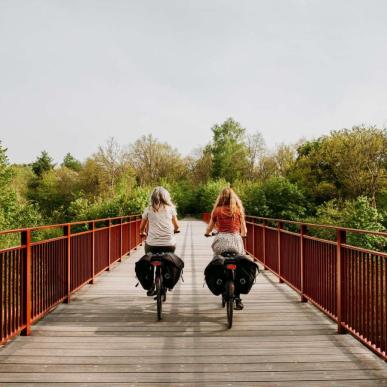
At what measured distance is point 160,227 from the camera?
21.7 feet

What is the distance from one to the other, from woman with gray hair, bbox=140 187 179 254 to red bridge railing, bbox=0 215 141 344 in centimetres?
123

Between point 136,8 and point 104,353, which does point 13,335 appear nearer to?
point 104,353

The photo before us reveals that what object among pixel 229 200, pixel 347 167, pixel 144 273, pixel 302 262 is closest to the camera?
pixel 229 200

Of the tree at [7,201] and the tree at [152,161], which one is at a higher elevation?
the tree at [152,161]

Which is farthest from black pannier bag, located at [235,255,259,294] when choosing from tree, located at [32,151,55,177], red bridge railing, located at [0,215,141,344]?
tree, located at [32,151,55,177]

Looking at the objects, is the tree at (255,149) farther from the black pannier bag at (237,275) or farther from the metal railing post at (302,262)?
the black pannier bag at (237,275)

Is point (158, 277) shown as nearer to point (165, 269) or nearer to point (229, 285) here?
point (165, 269)

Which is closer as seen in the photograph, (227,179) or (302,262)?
(302,262)

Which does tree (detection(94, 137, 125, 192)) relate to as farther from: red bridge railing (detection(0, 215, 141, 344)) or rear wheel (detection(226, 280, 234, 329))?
rear wheel (detection(226, 280, 234, 329))

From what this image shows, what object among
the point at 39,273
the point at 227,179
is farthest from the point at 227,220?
the point at 227,179

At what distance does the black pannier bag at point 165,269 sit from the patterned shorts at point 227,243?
59 centimetres

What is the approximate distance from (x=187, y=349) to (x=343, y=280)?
1.94 m

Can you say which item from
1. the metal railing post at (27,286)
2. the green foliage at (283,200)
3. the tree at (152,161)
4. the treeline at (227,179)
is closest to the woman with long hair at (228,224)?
the metal railing post at (27,286)

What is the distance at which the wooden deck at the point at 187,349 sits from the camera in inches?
163
